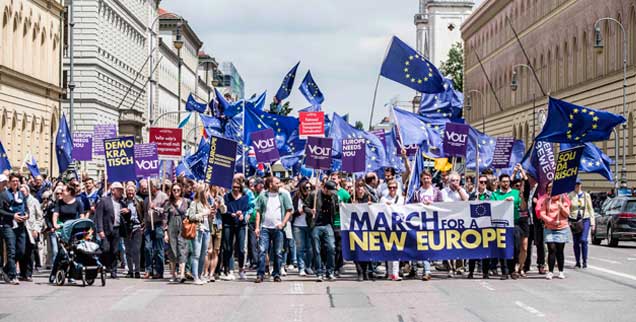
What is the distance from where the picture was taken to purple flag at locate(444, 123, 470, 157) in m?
29.5

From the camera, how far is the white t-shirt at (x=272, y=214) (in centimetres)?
2186

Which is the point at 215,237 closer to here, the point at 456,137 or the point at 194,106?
the point at 456,137

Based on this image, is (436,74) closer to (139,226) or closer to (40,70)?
(139,226)

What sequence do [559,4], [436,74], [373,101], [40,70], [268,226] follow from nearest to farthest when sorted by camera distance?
1. [268,226]
2. [436,74]
3. [373,101]
4. [40,70]
5. [559,4]

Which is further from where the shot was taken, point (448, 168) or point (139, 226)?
point (448, 168)

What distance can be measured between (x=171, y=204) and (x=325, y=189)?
2.57m

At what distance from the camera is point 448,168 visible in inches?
1572

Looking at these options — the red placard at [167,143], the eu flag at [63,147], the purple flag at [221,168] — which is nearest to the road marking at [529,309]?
the purple flag at [221,168]

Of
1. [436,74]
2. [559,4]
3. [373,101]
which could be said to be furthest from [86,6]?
[436,74]

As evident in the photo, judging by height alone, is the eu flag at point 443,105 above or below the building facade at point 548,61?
below

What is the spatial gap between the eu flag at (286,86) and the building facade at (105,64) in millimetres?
26708

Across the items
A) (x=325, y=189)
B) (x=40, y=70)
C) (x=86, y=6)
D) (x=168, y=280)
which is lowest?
(x=168, y=280)

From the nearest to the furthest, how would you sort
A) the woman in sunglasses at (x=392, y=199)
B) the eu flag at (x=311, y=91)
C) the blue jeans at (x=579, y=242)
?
the woman in sunglasses at (x=392, y=199) → the blue jeans at (x=579, y=242) → the eu flag at (x=311, y=91)

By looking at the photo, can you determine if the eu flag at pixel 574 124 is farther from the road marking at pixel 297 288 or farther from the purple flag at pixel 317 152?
the road marking at pixel 297 288
